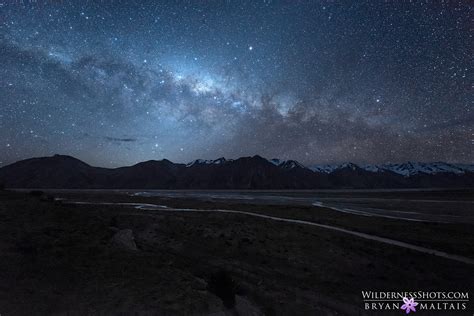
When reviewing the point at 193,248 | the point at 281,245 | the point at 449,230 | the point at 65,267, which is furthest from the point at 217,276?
the point at 449,230

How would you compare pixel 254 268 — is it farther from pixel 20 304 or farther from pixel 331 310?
pixel 20 304

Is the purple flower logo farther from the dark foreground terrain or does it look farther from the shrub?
the shrub

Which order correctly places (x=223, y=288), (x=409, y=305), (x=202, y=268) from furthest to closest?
1. (x=202, y=268)
2. (x=409, y=305)
3. (x=223, y=288)

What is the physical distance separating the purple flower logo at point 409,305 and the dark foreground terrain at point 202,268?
52 cm

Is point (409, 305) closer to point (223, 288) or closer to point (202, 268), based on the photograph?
point (223, 288)

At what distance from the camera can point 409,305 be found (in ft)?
41.1

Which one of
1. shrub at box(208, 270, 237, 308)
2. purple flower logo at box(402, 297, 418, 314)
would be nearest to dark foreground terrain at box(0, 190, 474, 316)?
shrub at box(208, 270, 237, 308)

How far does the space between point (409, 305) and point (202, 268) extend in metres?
10.8

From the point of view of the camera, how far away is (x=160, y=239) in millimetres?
24500

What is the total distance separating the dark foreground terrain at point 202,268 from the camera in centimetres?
1091

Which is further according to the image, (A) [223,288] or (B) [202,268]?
(B) [202,268]

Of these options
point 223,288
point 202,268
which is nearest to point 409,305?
point 223,288

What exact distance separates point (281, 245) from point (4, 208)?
22757mm

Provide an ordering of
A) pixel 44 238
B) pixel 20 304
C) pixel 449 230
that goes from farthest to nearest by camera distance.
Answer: pixel 449 230
pixel 44 238
pixel 20 304
